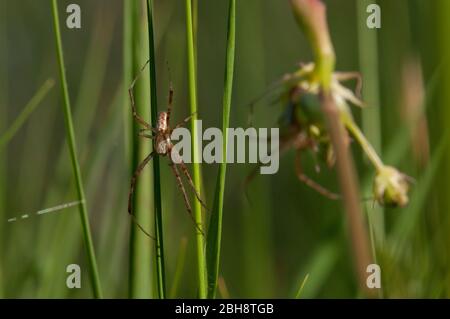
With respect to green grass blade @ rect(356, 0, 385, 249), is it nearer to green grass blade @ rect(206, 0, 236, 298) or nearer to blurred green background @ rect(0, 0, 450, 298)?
blurred green background @ rect(0, 0, 450, 298)

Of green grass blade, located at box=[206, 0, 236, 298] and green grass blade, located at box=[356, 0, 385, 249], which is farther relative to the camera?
green grass blade, located at box=[356, 0, 385, 249]

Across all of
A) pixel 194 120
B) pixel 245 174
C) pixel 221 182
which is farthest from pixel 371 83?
pixel 221 182

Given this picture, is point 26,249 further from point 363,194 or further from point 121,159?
point 363,194

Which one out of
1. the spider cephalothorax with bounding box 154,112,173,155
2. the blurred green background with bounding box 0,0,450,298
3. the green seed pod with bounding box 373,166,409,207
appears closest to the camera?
the green seed pod with bounding box 373,166,409,207

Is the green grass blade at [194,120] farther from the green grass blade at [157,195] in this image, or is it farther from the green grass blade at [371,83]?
the green grass blade at [371,83]

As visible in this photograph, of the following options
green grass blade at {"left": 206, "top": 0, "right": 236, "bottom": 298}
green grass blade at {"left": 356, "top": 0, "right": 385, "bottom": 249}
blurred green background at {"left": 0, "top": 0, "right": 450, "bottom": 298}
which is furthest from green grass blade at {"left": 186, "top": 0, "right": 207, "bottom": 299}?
green grass blade at {"left": 356, "top": 0, "right": 385, "bottom": 249}
